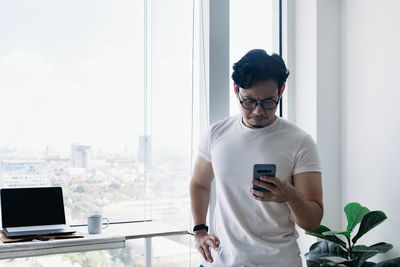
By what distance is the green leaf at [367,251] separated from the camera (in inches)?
76.2

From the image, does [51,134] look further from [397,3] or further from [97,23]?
[397,3]

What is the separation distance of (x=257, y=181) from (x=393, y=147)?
1.11 m

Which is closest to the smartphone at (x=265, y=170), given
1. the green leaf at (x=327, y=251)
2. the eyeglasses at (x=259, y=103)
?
the eyeglasses at (x=259, y=103)

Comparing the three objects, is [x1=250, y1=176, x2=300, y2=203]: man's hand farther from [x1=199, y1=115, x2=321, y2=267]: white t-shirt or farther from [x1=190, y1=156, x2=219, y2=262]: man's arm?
[x1=190, y1=156, x2=219, y2=262]: man's arm

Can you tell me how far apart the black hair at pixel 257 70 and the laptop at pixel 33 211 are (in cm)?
104

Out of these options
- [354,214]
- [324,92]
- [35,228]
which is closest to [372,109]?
[324,92]

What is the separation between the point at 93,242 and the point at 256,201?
777 mm

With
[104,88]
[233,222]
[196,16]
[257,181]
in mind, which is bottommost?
[233,222]

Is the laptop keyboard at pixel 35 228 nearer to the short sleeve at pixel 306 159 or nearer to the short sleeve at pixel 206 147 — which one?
the short sleeve at pixel 206 147

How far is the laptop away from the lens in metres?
1.87

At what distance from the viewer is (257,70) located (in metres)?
1.42

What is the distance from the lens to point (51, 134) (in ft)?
7.13

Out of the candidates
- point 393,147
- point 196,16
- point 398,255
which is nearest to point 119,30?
point 196,16

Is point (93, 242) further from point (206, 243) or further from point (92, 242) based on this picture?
point (206, 243)
